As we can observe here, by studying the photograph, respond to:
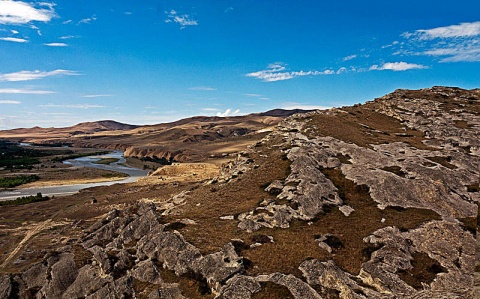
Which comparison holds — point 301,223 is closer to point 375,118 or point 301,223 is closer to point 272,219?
point 272,219

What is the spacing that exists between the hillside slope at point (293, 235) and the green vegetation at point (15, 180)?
280 feet

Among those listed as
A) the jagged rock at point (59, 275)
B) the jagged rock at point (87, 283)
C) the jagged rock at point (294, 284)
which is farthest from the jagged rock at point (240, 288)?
the jagged rock at point (59, 275)

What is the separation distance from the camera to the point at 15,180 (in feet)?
486

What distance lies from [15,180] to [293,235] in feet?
523

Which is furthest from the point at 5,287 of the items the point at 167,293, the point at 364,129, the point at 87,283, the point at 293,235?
the point at 364,129

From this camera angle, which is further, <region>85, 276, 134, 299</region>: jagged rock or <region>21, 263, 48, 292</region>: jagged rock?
<region>21, 263, 48, 292</region>: jagged rock

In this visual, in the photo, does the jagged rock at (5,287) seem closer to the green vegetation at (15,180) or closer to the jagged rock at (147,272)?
the jagged rock at (147,272)

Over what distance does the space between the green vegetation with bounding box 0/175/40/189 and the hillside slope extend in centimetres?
8531

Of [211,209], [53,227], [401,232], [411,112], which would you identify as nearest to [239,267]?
[211,209]

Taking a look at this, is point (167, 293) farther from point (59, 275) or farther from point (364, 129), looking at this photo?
point (364, 129)

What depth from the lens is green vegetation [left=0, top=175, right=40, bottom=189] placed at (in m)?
139

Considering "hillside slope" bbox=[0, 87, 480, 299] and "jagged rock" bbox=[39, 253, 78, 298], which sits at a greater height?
"hillside slope" bbox=[0, 87, 480, 299]

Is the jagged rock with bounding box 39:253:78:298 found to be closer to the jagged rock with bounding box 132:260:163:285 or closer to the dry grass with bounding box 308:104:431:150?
the jagged rock with bounding box 132:260:163:285

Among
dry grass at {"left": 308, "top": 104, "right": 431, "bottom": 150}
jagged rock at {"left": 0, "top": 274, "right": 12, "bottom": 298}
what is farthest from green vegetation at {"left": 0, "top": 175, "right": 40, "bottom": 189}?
dry grass at {"left": 308, "top": 104, "right": 431, "bottom": 150}
